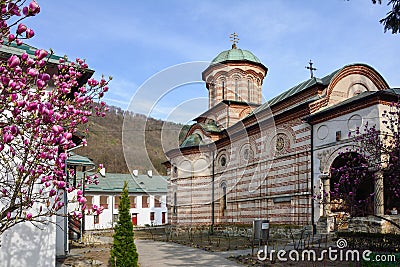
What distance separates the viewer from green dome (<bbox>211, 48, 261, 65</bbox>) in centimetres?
2551

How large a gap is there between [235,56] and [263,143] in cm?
843

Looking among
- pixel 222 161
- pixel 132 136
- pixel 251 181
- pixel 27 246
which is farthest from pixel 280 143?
pixel 27 246

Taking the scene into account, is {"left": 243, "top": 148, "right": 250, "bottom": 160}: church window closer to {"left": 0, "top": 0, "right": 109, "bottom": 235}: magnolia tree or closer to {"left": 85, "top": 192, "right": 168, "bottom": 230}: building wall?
{"left": 0, "top": 0, "right": 109, "bottom": 235}: magnolia tree

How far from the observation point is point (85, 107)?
15.9 ft

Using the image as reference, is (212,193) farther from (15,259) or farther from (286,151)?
(15,259)

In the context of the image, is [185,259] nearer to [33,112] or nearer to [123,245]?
[123,245]

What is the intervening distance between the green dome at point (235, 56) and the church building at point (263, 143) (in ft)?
0.31

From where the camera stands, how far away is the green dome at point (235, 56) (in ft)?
83.7

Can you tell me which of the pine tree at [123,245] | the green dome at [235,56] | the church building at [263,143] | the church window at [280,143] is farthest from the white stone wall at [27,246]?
the green dome at [235,56]

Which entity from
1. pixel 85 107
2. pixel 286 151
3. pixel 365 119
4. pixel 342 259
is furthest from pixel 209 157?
pixel 85 107

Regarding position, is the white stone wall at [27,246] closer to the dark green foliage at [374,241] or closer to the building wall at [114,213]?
the dark green foliage at [374,241]

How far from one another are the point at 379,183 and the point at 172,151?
50.8 feet

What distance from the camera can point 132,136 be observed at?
51.4 feet

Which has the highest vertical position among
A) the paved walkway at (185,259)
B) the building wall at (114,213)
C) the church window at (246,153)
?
the church window at (246,153)
